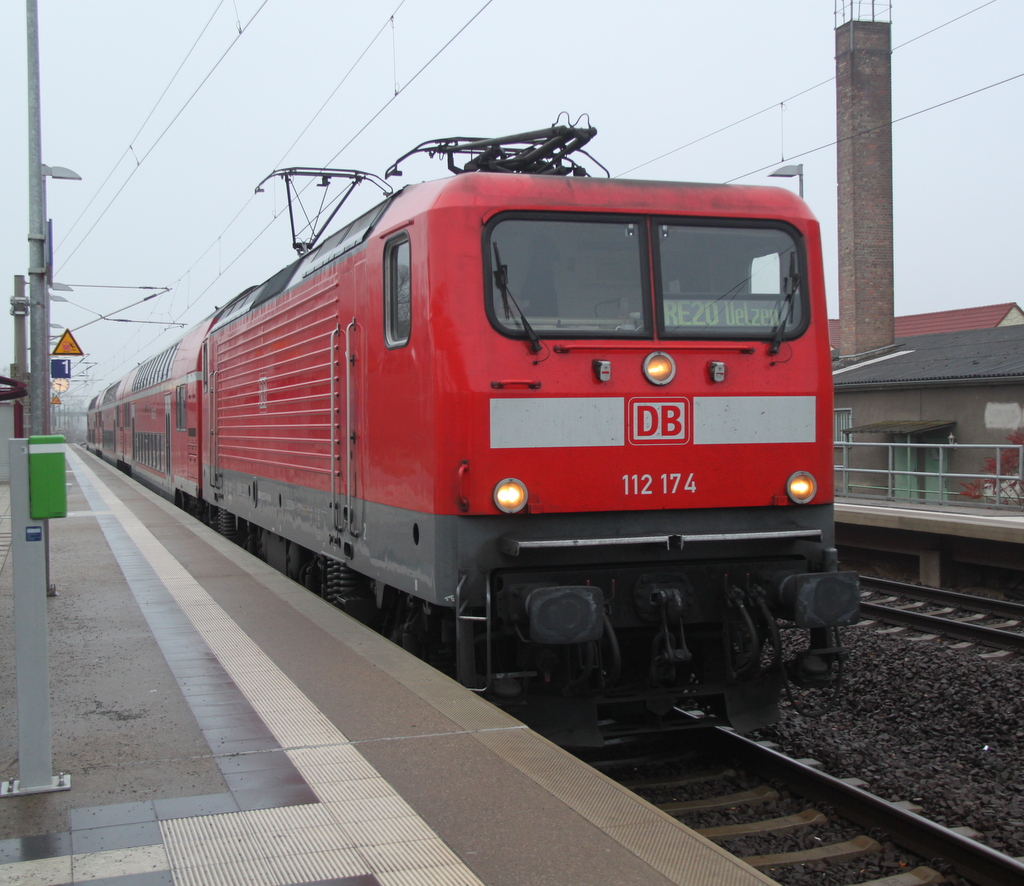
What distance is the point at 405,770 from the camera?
13.6ft

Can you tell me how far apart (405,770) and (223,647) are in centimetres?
277

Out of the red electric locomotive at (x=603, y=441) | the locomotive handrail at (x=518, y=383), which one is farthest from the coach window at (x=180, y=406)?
the locomotive handrail at (x=518, y=383)

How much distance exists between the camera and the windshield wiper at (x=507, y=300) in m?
5.30

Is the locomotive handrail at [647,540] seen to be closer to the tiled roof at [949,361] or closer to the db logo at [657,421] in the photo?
the db logo at [657,421]

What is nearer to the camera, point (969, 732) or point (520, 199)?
point (520, 199)

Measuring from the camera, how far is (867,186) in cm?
2884

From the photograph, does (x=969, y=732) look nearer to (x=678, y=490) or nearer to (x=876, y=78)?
(x=678, y=490)

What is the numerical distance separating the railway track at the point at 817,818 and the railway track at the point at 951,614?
369 centimetres

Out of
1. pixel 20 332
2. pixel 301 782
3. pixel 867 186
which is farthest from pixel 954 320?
pixel 301 782

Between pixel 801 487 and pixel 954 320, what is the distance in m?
33.8

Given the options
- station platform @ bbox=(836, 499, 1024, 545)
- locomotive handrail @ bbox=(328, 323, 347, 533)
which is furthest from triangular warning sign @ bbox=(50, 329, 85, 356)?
locomotive handrail @ bbox=(328, 323, 347, 533)

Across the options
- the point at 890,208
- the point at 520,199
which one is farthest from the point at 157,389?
the point at 890,208

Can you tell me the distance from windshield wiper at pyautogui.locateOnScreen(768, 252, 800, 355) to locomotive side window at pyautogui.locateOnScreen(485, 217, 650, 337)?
0.77 meters

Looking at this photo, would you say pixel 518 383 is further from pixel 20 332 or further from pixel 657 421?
pixel 20 332
